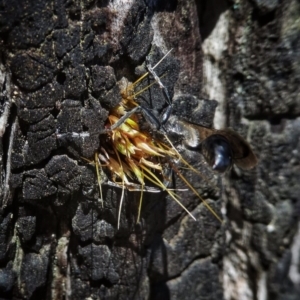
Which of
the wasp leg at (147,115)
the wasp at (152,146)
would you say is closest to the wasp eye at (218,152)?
the wasp at (152,146)

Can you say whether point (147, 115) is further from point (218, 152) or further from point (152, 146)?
point (218, 152)

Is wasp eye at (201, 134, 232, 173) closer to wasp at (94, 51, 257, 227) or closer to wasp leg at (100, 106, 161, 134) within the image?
wasp at (94, 51, 257, 227)

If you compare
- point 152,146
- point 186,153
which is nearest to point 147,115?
point 152,146

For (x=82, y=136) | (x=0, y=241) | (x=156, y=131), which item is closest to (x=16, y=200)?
(x=0, y=241)

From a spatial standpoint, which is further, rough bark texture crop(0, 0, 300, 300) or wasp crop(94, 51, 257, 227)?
wasp crop(94, 51, 257, 227)

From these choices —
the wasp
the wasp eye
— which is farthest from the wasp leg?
the wasp eye

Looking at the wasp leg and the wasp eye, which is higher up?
the wasp leg

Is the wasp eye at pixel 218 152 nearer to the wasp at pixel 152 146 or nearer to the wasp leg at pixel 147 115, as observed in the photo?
the wasp at pixel 152 146
